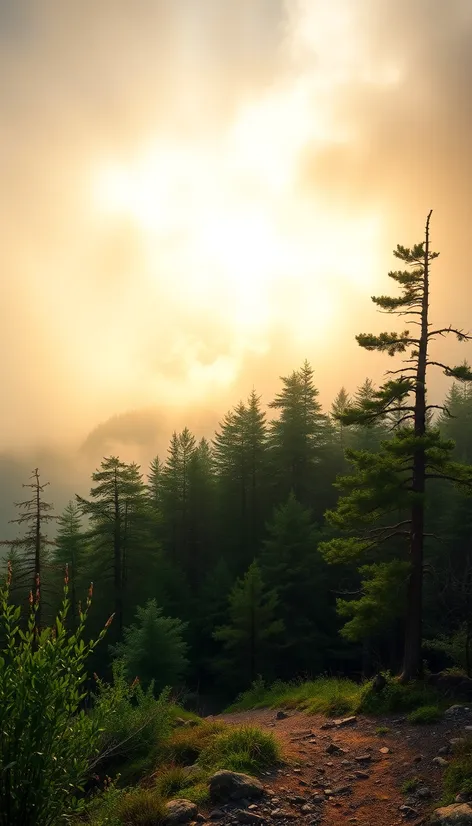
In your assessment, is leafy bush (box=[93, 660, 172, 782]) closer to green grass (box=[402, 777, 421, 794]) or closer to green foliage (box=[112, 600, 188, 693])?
green grass (box=[402, 777, 421, 794])

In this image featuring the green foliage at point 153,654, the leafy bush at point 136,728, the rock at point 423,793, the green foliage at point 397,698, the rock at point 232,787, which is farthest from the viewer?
the green foliage at point 153,654

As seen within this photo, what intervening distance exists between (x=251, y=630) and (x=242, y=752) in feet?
69.7

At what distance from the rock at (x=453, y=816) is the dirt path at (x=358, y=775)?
0.49 metres

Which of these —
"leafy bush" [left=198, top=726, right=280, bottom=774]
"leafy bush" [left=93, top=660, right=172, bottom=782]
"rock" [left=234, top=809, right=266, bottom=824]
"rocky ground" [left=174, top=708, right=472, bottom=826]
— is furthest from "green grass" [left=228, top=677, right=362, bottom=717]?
"rock" [left=234, top=809, right=266, bottom=824]

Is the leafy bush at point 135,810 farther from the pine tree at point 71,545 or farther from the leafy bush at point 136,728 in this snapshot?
the pine tree at point 71,545

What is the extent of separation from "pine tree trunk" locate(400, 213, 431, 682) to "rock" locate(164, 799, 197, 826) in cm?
836

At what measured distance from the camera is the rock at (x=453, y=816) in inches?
288

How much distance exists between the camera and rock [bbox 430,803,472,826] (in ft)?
24.0

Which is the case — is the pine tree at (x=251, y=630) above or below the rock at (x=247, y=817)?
below

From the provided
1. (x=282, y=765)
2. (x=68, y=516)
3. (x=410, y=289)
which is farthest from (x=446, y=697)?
(x=68, y=516)

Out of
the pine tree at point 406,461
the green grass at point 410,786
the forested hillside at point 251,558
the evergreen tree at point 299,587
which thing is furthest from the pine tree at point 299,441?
the green grass at point 410,786

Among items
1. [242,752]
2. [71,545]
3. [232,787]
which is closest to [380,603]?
[242,752]

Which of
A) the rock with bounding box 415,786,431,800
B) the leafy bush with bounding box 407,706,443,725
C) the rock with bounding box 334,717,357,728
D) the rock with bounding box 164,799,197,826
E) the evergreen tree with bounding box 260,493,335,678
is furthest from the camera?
the evergreen tree with bounding box 260,493,335,678

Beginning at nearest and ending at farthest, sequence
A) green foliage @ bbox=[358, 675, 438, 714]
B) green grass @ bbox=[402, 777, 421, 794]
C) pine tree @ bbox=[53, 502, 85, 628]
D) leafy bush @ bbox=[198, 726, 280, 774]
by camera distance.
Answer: green grass @ bbox=[402, 777, 421, 794]
leafy bush @ bbox=[198, 726, 280, 774]
green foliage @ bbox=[358, 675, 438, 714]
pine tree @ bbox=[53, 502, 85, 628]
